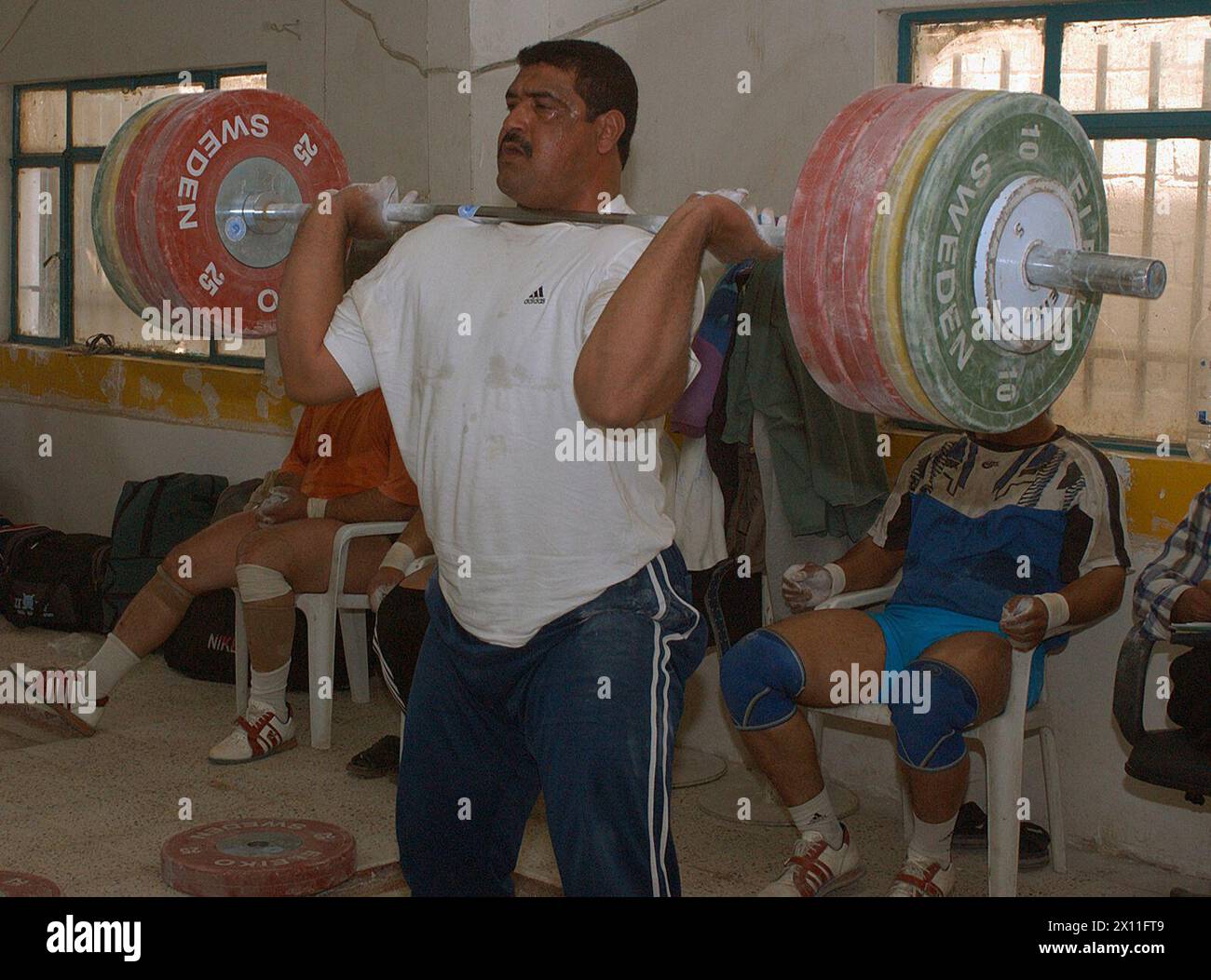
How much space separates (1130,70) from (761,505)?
116 cm

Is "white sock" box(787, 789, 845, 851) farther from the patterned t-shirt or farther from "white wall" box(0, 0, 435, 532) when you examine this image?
"white wall" box(0, 0, 435, 532)

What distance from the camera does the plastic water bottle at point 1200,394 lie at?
2959mm

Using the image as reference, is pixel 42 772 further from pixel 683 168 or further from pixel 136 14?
pixel 136 14

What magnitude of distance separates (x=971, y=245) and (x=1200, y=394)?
142 centimetres

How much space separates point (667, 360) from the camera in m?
1.71

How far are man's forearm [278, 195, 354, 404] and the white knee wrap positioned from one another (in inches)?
69.6

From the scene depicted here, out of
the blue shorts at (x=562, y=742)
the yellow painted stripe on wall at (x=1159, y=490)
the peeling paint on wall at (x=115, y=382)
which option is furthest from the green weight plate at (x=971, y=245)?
the peeling paint on wall at (x=115, y=382)

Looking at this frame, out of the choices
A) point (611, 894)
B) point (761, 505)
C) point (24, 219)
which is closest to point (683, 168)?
point (761, 505)

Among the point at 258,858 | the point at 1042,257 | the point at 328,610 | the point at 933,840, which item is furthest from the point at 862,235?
the point at 328,610

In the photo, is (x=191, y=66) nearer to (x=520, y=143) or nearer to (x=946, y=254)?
(x=520, y=143)

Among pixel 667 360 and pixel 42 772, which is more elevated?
pixel 667 360

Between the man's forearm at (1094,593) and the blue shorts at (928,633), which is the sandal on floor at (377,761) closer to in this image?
the blue shorts at (928,633)

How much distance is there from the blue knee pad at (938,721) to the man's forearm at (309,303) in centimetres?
121

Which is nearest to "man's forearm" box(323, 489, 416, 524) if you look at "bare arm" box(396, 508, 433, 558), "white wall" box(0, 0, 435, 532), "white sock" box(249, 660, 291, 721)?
"bare arm" box(396, 508, 433, 558)
